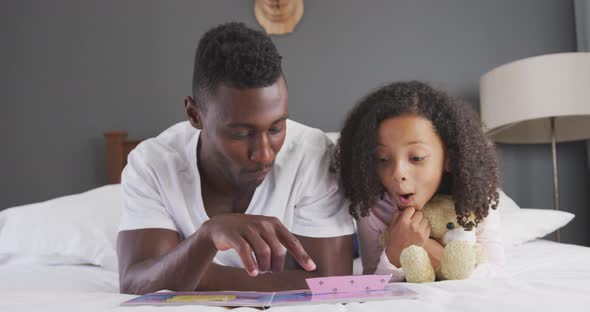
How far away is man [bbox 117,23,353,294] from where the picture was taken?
884mm

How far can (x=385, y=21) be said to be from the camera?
248 centimetres

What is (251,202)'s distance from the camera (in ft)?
3.87

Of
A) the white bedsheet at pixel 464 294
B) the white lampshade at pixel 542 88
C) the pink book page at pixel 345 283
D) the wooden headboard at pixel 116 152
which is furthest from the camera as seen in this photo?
the wooden headboard at pixel 116 152

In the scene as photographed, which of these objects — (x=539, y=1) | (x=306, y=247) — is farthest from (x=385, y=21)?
(x=306, y=247)

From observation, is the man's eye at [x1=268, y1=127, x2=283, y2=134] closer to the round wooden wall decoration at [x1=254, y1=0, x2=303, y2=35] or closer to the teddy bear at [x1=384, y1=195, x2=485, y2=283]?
the teddy bear at [x1=384, y1=195, x2=485, y2=283]

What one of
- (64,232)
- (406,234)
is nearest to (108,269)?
(64,232)

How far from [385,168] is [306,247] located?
255 millimetres

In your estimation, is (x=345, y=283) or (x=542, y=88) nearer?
(x=345, y=283)

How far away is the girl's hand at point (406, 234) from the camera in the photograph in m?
1.10

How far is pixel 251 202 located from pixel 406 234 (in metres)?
0.36

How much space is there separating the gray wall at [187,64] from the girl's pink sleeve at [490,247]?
4.32 feet

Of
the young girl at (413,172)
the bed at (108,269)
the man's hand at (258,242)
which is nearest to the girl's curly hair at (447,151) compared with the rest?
the young girl at (413,172)

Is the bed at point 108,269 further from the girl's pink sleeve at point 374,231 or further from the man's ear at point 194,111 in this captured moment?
the man's ear at point 194,111

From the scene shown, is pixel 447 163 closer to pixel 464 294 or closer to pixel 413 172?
pixel 413 172
